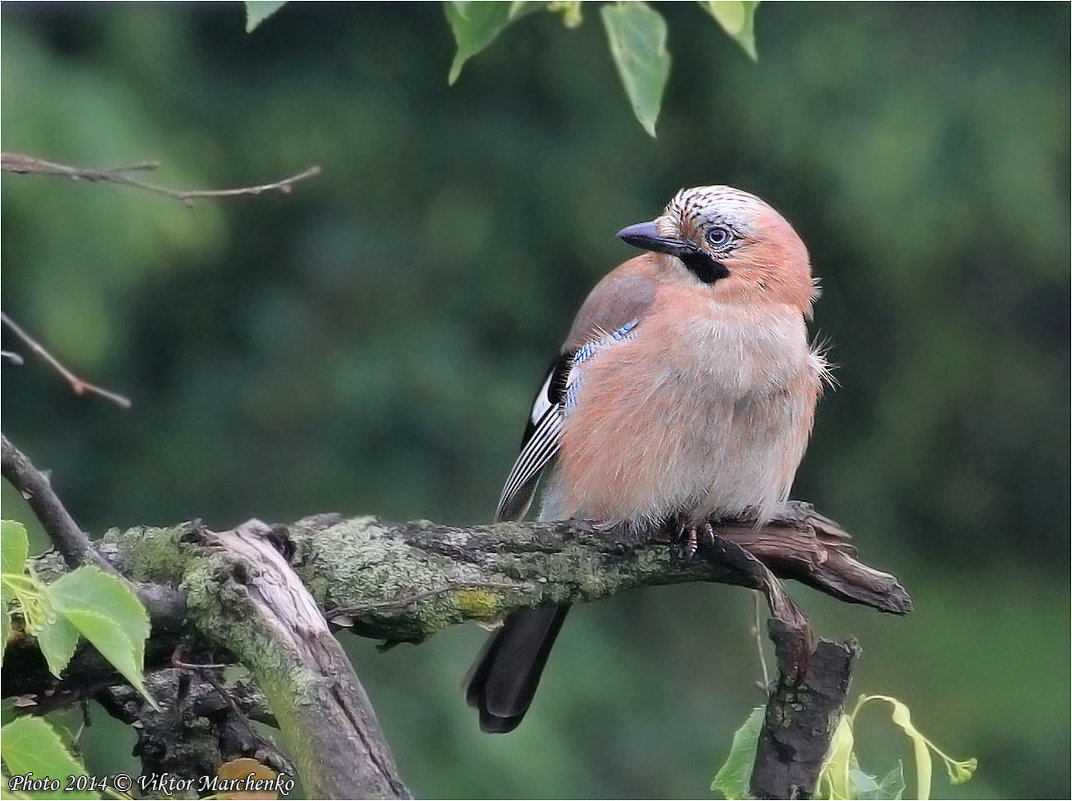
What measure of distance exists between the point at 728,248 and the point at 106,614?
208 centimetres

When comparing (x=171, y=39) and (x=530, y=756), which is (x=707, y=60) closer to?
(x=171, y=39)

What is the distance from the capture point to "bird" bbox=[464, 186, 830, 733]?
3326mm

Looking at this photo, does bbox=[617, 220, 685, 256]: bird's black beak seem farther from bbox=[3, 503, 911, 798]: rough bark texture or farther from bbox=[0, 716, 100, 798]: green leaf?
bbox=[0, 716, 100, 798]: green leaf

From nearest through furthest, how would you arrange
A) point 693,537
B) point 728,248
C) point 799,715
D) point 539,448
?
point 799,715
point 693,537
point 728,248
point 539,448

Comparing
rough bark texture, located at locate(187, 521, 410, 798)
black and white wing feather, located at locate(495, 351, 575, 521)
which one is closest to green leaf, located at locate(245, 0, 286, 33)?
rough bark texture, located at locate(187, 521, 410, 798)

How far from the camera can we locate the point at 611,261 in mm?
7137

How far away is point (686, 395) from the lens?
11.0 feet

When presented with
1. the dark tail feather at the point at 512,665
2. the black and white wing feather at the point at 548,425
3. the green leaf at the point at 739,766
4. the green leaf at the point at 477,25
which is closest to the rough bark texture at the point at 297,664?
the green leaf at the point at 739,766

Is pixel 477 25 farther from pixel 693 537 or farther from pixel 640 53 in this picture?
pixel 693 537

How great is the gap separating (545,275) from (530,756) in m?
2.33

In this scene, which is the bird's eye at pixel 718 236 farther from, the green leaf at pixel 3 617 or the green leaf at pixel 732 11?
the green leaf at pixel 3 617

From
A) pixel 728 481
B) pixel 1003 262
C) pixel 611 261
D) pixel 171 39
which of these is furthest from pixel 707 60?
pixel 728 481

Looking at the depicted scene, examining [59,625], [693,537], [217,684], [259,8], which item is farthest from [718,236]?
[59,625]

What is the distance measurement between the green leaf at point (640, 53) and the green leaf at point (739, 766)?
1071 millimetres
